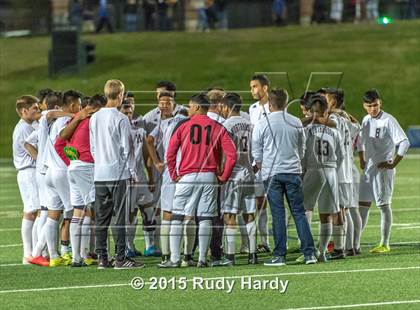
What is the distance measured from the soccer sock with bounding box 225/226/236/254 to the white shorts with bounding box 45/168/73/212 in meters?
1.90

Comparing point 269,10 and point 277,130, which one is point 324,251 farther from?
point 269,10

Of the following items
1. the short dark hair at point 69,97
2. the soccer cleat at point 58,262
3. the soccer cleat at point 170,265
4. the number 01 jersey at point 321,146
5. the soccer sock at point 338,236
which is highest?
the short dark hair at point 69,97

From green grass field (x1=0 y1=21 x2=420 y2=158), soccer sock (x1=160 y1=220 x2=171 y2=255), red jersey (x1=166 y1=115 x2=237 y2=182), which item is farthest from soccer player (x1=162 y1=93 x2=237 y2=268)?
green grass field (x1=0 y1=21 x2=420 y2=158)

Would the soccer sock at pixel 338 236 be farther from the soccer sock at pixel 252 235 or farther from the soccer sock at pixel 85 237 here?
the soccer sock at pixel 85 237

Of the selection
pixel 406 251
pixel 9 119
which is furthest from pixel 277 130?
pixel 9 119

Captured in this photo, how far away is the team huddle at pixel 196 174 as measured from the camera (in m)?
14.5

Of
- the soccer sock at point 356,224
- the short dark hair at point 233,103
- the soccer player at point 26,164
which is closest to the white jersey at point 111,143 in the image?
the short dark hair at point 233,103

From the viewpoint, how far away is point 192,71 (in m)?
53.7

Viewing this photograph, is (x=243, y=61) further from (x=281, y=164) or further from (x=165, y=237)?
(x=281, y=164)

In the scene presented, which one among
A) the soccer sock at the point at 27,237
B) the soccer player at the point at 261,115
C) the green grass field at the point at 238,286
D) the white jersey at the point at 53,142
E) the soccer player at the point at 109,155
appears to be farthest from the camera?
the soccer player at the point at 261,115

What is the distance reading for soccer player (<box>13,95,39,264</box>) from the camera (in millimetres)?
15672

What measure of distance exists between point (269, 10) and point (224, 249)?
160 feet

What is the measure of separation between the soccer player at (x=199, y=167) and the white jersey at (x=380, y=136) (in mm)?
2541

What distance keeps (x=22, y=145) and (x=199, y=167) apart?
99.9 inches
